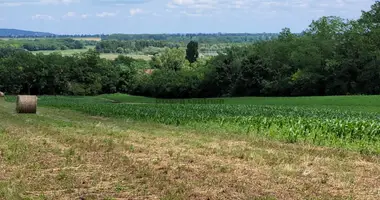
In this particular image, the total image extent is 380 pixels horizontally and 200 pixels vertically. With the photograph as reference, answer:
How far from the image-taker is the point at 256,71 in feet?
263

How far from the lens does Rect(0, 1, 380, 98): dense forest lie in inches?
2717

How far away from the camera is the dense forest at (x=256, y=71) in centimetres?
6900

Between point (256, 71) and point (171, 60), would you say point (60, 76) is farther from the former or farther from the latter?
point (171, 60)

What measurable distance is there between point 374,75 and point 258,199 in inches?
2459

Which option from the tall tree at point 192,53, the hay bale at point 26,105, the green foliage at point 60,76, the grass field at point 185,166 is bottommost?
the green foliage at point 60,76

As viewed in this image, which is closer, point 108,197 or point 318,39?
point 108,197

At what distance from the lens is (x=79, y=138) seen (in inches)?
522

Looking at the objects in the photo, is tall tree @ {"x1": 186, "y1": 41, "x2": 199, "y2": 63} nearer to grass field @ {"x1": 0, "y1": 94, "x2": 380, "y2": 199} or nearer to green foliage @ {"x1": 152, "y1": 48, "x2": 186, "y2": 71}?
green foliage @ {"x1": 152, "y1": 48, "x2": 186, "y2": 71}

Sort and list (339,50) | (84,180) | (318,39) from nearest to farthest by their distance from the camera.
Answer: (84,180) → (339,50) → (318,39)

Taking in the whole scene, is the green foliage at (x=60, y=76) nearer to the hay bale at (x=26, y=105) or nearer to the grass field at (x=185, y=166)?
the hay bale at (x=26, y=105)

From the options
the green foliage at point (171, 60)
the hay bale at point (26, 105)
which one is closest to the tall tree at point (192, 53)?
the green foliage at point (171, 60)

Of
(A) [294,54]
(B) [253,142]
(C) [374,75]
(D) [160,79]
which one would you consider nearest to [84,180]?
(B) [253,142]

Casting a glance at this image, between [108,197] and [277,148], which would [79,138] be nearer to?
[277,148]

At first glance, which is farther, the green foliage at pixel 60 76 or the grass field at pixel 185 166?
the green foliage at pixel 60 76
